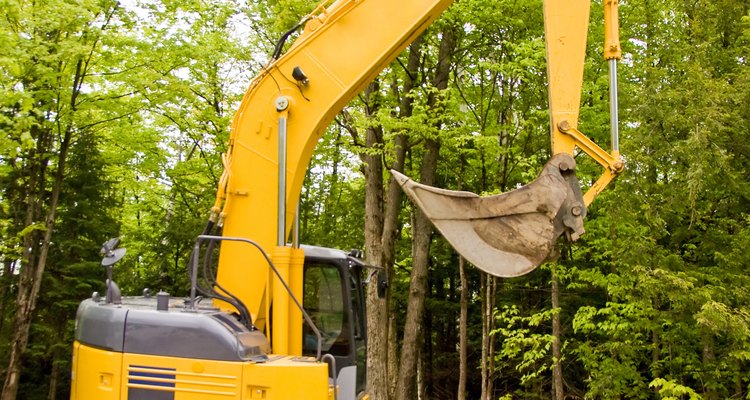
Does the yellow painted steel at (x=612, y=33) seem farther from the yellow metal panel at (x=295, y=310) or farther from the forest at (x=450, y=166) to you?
the forest at (x=450, y=166)

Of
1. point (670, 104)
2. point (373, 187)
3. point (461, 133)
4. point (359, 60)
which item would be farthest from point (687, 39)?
point (359, 60)

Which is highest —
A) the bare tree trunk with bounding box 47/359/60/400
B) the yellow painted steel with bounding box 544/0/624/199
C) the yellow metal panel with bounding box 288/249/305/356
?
the yellow painted steel with bounding box 544/0/624/199

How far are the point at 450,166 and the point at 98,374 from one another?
40.3ft

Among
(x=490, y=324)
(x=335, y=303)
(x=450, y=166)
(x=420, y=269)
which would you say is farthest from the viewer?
(x=450, y=166)

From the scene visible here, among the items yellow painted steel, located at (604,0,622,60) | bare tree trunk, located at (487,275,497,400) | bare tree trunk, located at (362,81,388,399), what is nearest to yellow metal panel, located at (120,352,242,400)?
yellow painted steel, located at (604,0,622,60)

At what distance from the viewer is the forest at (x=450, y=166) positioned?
8.52 meters

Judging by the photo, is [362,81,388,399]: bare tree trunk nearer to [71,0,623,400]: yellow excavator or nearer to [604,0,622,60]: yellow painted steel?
[71,0,623,400]: yellow excavator

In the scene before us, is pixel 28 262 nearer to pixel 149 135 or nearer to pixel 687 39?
pixel 149 135

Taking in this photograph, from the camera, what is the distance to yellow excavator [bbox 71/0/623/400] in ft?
13.3

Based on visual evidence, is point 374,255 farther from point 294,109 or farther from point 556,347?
point 294,109

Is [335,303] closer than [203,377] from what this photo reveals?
No

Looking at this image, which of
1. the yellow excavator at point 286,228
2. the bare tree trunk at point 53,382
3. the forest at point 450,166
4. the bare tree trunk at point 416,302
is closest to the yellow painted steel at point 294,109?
the yellow excavator at point 286,228

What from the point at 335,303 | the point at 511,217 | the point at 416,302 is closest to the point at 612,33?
the point at 511,217

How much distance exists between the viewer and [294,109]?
4.79 metres
